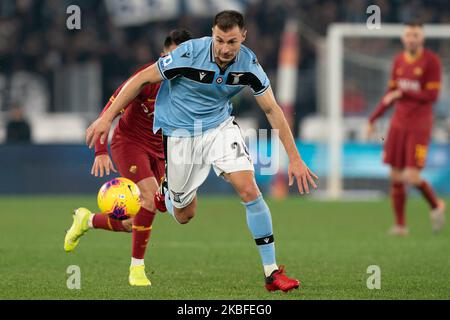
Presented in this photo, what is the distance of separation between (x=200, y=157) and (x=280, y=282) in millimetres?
1213

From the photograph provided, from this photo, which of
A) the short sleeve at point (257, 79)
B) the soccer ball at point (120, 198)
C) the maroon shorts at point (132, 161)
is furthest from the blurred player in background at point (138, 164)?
the short sleeve at point (257, 79)

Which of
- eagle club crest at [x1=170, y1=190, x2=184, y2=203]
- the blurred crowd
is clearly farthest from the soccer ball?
the blurred crowd

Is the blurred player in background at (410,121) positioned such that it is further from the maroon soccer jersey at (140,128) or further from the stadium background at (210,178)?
the maroon soccer jersey at (140,128)

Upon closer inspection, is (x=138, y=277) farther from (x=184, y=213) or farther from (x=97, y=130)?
(x=97, y=130)

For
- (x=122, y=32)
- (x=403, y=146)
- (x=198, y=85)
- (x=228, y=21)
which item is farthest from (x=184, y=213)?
(x=122, y=32)

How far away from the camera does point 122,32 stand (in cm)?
2356

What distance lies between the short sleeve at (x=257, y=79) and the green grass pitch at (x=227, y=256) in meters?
1.50

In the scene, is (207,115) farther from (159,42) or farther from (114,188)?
(159,42)

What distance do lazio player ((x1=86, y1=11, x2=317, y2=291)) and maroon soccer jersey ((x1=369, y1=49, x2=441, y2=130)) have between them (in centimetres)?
571

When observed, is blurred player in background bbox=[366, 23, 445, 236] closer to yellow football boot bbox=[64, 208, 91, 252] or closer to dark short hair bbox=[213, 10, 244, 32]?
yellow football boot bbox=[64, 208, 91, 252]

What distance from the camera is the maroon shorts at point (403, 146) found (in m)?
13.8

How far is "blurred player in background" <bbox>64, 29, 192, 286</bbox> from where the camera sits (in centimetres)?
→ 893

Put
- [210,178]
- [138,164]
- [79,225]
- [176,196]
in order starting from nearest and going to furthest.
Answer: [176,196] → [138,164] → [79,225] → [210,178]

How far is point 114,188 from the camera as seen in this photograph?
848 centimetres
